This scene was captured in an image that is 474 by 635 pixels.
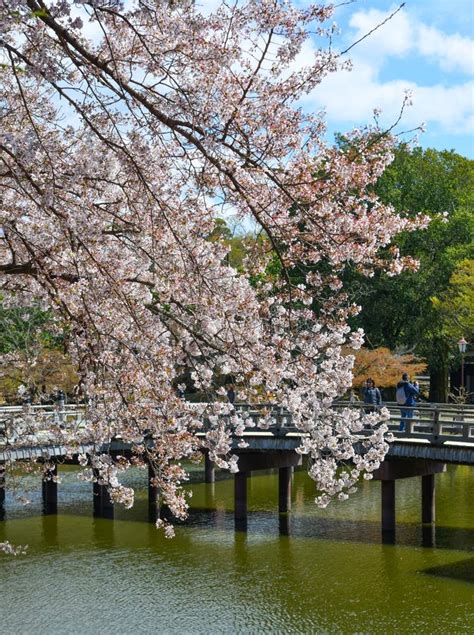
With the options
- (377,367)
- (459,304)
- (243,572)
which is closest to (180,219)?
(243,572)

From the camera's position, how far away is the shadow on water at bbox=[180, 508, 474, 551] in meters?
20.9

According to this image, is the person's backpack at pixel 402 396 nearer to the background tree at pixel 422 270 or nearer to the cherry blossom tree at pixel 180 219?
the cherry blossom tree at pixel 180 219

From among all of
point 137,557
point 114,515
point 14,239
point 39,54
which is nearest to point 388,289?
point 114,515

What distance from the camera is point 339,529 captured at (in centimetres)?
2203

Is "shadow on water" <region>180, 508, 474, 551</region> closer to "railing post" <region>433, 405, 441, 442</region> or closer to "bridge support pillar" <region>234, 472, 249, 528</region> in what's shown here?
"bridge support pillar" <region>234, 472, 249, 528</region>

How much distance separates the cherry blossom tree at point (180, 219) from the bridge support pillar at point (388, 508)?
12014mm

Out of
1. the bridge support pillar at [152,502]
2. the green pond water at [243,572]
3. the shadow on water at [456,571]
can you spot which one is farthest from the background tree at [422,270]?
the shadow on water at [456,571]

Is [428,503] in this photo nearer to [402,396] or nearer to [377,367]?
[402,396]

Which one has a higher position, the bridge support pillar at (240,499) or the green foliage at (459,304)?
the green foliage at (459,304)

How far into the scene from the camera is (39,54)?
6.24 meters

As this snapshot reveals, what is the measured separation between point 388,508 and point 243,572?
4846 millimetres

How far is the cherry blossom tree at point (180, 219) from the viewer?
7.04 metres

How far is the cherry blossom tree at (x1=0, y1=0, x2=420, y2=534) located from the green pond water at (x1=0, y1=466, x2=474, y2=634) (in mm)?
6176

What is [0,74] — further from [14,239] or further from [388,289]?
[388,289]
